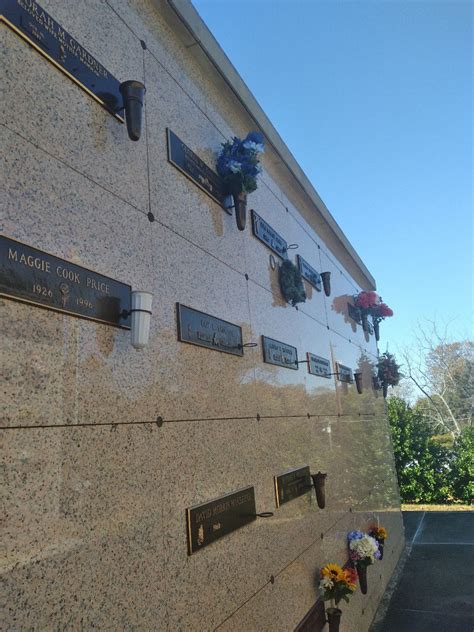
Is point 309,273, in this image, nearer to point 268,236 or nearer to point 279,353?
point 268,236

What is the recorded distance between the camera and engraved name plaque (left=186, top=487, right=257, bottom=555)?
228 cm

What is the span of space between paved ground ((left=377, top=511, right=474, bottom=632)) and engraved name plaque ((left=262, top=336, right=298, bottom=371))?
3.26 meters

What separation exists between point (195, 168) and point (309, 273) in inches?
110

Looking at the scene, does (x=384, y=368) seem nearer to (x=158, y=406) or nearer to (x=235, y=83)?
(x=235, y=83)

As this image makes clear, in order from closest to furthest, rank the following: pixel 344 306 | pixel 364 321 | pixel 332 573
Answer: pixel 332 573, pixel 344 306, pixel 364 321

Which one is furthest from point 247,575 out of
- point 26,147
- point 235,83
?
point 235,83

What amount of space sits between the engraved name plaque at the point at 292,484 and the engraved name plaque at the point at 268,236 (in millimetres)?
2046

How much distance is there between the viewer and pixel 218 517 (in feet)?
8.23

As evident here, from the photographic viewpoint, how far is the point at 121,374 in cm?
201

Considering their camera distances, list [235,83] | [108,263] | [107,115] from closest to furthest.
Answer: [108,263] → [107,115] → [235,83]

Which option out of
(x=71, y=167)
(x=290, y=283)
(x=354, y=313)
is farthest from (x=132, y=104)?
(x=354, y=313)

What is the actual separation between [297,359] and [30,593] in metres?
3.32

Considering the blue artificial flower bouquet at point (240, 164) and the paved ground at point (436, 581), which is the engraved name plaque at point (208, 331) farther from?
the paved ground at point (436, 581)

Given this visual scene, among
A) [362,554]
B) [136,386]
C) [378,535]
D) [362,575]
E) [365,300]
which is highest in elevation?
[365,300]
